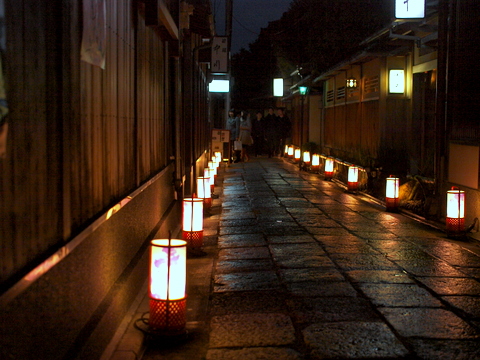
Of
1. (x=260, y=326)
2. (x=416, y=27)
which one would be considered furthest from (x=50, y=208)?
(x=416, y=27)

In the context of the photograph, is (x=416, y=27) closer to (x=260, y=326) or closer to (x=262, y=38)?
(x=260, y=326)

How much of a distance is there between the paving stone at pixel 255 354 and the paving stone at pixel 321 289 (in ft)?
5.82

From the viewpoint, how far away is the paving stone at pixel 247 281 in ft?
24.5

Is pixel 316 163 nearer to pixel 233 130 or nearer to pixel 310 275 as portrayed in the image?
pixel 233 130

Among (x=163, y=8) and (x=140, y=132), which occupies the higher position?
(x=163, y=8)

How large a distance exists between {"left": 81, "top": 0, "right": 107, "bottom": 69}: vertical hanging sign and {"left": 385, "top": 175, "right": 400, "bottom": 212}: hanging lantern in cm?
959

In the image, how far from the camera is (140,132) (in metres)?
8.20

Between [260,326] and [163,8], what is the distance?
5.00m

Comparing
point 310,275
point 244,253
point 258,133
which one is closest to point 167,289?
point 310,275

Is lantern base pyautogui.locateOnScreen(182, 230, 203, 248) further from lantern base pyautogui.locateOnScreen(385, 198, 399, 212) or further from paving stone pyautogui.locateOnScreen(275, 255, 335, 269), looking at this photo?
lantern base pyautogui.locateOnScreen(385, 198, 399, 212)

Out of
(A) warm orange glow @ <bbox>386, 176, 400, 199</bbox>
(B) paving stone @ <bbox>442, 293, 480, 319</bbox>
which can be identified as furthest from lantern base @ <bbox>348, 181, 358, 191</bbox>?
(B) paving stone @ <bbox>442, 293, 480, 319</bbox>

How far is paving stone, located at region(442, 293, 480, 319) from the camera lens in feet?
21.1

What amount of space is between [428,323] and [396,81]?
13.1m

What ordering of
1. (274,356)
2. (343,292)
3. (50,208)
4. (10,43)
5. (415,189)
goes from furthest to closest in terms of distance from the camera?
(415,189) → (343,292) → (274,356) → (50,208) → (10,43)
